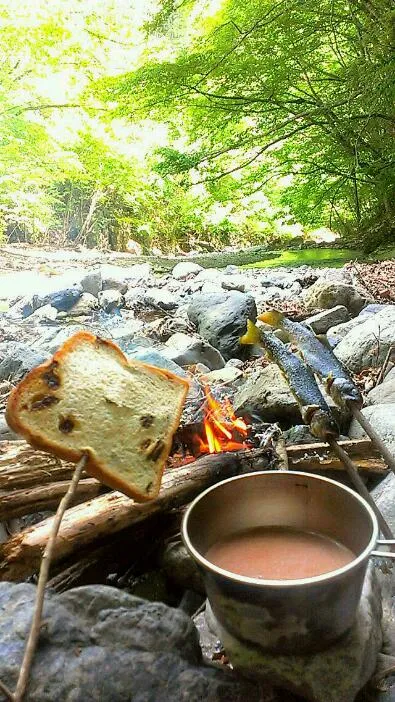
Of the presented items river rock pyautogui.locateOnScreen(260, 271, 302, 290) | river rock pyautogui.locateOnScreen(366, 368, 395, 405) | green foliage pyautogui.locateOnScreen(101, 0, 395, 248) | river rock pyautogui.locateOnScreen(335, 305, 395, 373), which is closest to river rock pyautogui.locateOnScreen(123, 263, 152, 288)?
green foliage pyautogui.locateOnScreen(101, 0, 395, 248)

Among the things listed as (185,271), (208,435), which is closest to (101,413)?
(208,435)

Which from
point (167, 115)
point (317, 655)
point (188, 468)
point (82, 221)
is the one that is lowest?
point (317, 655)

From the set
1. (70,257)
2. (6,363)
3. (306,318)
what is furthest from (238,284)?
(70,257)

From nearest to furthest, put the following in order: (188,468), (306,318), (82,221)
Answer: (188,468), (306,318), (82,221)

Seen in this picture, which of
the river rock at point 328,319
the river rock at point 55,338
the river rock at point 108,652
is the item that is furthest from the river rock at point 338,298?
the river rock at point 108,652

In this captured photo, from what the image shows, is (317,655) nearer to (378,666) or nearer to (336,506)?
(378,666)

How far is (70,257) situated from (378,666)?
11.3 metres

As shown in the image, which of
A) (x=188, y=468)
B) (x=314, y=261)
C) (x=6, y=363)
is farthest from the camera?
(x=314, y=261)

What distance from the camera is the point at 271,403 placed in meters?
2.29

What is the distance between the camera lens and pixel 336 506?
133 cm

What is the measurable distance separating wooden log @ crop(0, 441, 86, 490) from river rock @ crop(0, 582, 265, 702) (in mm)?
601

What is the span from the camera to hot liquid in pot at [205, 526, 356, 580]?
1.21m

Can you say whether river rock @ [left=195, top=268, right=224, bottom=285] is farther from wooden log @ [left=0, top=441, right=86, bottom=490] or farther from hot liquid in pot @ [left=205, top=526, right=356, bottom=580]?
hot liquid in pot @ [left=205, top=526, right=356, bottom=580]

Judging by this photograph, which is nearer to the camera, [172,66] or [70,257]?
[172,66]
